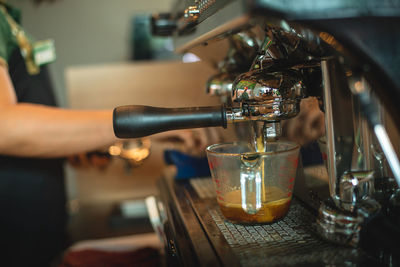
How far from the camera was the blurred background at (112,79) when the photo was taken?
1552 millimetres

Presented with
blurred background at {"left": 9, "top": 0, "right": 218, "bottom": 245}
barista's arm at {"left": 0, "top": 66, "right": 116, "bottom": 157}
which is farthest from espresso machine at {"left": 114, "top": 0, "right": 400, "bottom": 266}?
barista's arm at {"left": 0, "top": 66, "right": 116, "bottom": 157}

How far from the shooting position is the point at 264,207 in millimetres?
529

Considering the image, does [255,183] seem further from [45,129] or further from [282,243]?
[45,129]

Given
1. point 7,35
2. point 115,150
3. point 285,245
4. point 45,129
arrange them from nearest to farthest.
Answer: point 285,245 < point 45,129 < point 7,35 < point 115,150

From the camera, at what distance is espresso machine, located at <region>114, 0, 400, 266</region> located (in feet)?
1.21

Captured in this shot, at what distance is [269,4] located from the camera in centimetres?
34

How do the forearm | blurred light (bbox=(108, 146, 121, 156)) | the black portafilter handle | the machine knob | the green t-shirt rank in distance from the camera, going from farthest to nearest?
1. blurred light (bbox=(108, 146, 121, 156))
2. the green t-shirt
3. the forearm
4. the machine knob
5. the black portafilter handle


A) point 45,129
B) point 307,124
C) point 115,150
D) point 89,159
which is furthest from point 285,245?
point 89,159

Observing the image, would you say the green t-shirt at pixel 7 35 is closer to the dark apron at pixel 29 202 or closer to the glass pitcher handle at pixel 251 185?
the dark apron at pixel 29 202

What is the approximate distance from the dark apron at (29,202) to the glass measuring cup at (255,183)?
718 millimetres

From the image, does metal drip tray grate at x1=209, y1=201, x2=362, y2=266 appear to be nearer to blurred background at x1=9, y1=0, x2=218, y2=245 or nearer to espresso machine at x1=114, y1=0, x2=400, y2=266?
espresso machine at x1=114, y1=0, x2=400, y2=266

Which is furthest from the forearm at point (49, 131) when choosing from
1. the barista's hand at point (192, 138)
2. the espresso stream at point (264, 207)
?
the espresso stream at point (264, 207)

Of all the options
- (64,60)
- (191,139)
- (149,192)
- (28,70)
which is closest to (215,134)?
(191,139)

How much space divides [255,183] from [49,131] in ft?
1.93
